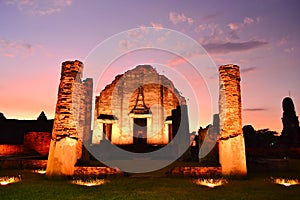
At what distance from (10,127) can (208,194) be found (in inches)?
989

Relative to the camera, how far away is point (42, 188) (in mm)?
7703

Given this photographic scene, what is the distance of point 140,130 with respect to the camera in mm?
25047

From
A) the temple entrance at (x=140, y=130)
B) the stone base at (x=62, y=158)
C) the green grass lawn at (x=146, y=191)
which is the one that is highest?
the temple entrance at (x=140, y=130)

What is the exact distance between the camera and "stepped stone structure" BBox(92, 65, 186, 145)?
23.6 m

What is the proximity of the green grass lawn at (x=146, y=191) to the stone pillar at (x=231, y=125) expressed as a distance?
3.74 feet

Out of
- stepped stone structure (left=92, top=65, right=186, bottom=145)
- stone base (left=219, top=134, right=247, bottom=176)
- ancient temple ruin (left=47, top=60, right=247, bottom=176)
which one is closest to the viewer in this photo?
stone base (left=219, top=134, right=247, bottom=176)

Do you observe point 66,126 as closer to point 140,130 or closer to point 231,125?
point 231,125

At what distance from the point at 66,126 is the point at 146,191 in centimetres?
426

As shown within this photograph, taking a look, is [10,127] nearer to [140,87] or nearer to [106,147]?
[106,147]

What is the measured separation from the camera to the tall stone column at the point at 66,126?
376 inches

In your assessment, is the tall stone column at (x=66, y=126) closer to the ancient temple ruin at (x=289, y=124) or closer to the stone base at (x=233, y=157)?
the stone base at (x=233, y=157)

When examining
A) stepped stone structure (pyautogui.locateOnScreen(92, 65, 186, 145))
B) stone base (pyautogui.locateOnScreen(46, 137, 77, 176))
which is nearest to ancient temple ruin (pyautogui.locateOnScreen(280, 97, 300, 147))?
stepped stone structure (pyautogui.locateOnScreen(92, 65, 186, 145))

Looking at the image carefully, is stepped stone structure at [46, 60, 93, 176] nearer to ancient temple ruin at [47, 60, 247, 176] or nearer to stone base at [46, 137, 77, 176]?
stone base at [46, 137, 77, 176]

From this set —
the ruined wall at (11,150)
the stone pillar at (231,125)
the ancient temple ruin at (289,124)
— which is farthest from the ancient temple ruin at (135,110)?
the ancient temple ruin at (289,124)
